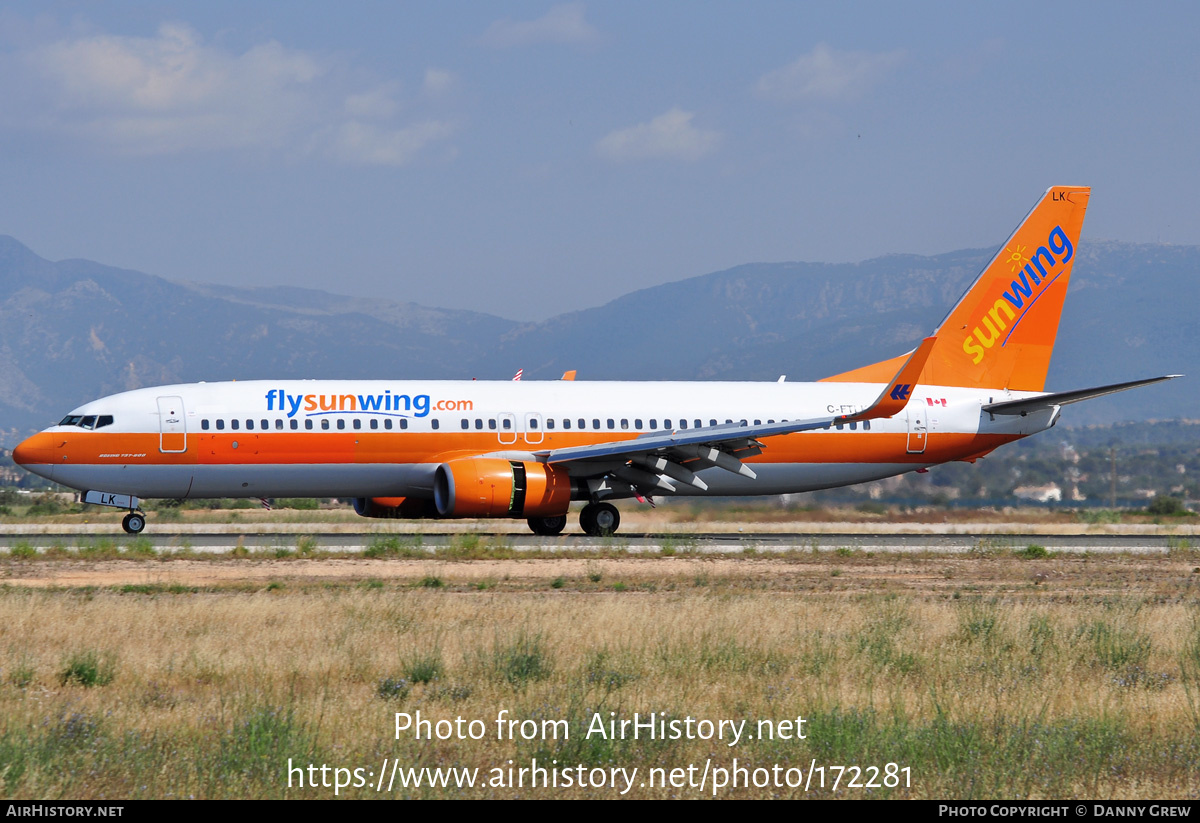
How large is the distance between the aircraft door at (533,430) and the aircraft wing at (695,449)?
0.54 meters

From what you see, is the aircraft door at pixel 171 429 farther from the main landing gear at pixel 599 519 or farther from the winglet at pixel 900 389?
the winglet at pixel 900 389

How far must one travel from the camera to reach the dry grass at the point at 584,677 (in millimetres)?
9109

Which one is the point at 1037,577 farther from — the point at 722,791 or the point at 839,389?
the point at 722,791

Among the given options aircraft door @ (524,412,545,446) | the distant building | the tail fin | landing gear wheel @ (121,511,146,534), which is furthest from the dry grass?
the distant building

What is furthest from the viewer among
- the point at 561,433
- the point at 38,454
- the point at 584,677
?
the point at 561,433

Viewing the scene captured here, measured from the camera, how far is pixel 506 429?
3194 cm

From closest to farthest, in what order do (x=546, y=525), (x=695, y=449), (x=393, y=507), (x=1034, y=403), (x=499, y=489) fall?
(x=499, y=489) → (x=695, y=449) → (x=546, y=525) → (x=393, y=507) → (x=1034, y=403)

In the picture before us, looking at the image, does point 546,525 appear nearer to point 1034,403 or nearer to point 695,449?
point 695,449

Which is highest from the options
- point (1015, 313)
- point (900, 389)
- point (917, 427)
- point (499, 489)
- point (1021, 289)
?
point (1021, 289)

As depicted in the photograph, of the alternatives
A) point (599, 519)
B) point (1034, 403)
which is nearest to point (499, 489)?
point (599, 519)

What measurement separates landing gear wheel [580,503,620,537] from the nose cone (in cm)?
1233

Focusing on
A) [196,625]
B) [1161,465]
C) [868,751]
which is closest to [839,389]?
[196,625]

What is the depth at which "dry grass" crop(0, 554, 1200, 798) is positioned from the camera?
9.11 meters

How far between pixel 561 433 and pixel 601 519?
237 cm
